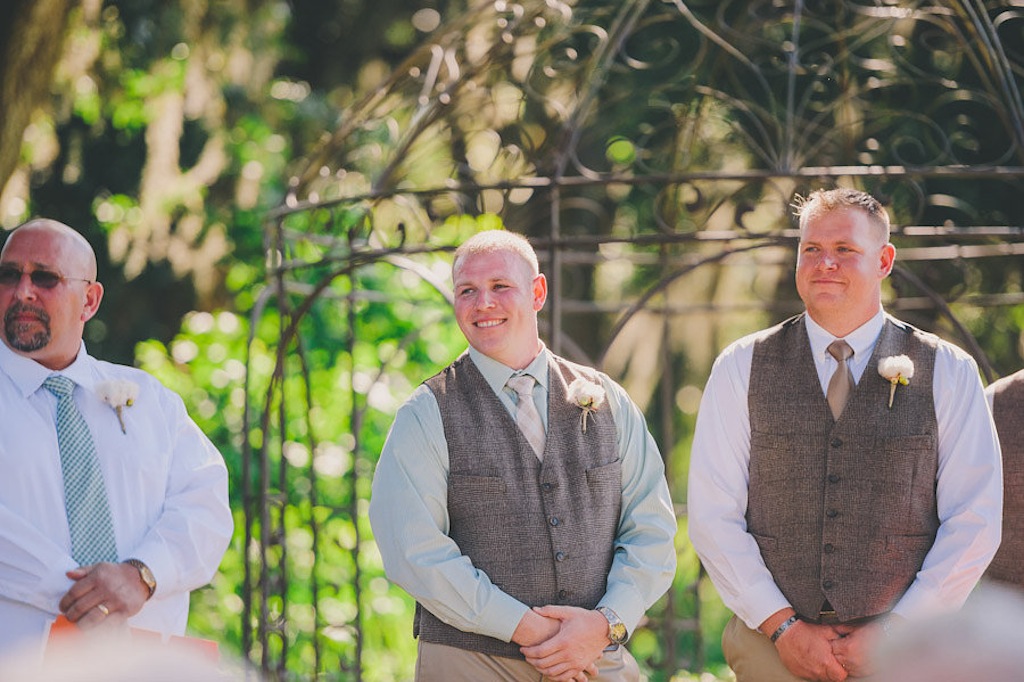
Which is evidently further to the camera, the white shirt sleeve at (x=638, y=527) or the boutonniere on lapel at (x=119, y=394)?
the boutonniere on lapel at (x=119, y=394)

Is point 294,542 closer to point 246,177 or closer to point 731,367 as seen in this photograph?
point 246,177

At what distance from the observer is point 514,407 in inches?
118

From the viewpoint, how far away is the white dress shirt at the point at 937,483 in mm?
3008

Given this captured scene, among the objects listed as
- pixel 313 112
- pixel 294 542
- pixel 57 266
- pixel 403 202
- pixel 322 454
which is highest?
pixel 313 112

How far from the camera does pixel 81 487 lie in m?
3.12

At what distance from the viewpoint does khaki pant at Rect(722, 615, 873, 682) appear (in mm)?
3152

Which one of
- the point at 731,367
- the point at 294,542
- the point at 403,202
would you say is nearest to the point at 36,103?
the point at 403,202

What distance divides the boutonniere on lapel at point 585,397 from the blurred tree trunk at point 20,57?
8.78ft

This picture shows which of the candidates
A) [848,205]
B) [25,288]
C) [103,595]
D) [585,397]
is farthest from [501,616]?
[25,288]

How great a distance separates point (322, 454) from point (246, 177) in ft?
8.12

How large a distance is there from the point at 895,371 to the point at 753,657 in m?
0.78

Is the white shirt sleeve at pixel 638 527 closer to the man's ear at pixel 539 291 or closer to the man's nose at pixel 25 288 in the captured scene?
the man's ear at pixel 539 291

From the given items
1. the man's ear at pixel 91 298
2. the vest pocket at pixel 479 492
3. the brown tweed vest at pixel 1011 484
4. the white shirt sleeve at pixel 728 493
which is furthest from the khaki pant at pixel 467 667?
the brown tweed vest at pixel 1011 484

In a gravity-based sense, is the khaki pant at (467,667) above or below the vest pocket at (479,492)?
below
